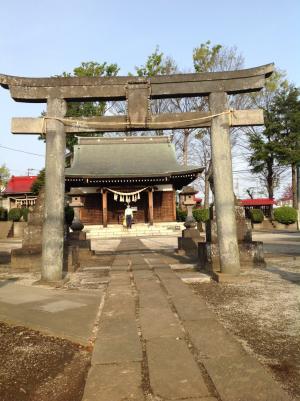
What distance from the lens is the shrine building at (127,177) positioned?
25617 mm

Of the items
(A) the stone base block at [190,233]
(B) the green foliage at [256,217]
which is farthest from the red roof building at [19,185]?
A: (A) the stone base block at [190,233]

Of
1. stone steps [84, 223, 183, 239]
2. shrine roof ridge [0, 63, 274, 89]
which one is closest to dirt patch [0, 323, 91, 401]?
shrine roof ridge [0, 63, 274, 89]

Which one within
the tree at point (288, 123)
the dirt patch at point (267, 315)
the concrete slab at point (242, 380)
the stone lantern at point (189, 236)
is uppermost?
the tree at point (288, 123)

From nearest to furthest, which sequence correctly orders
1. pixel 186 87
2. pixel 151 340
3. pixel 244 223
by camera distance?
pixel 151 340 < pixel 186 87 < pixel 244 223

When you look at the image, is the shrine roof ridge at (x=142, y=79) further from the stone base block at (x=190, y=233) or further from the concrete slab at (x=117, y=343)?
the stone base block at (x=190, y=233)

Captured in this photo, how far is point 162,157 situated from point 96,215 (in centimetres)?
755

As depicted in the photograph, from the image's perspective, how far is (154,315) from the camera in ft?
13.2

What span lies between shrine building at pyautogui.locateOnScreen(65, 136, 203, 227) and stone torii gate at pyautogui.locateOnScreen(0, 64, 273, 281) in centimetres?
1801

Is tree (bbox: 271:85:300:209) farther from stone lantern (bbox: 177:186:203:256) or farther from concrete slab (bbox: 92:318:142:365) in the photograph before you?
concrete slab (bbox: 92:318:142:365)

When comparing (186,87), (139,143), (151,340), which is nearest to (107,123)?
(186,87)

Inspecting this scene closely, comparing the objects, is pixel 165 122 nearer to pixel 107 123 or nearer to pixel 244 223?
pixel 107 123

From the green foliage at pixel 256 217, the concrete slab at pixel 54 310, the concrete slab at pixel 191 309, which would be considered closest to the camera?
the concrete slab at pixel 54 310

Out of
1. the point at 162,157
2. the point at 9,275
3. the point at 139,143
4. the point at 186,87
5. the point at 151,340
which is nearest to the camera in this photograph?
the point at 151,340

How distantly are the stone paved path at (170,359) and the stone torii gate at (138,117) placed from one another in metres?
2.25
